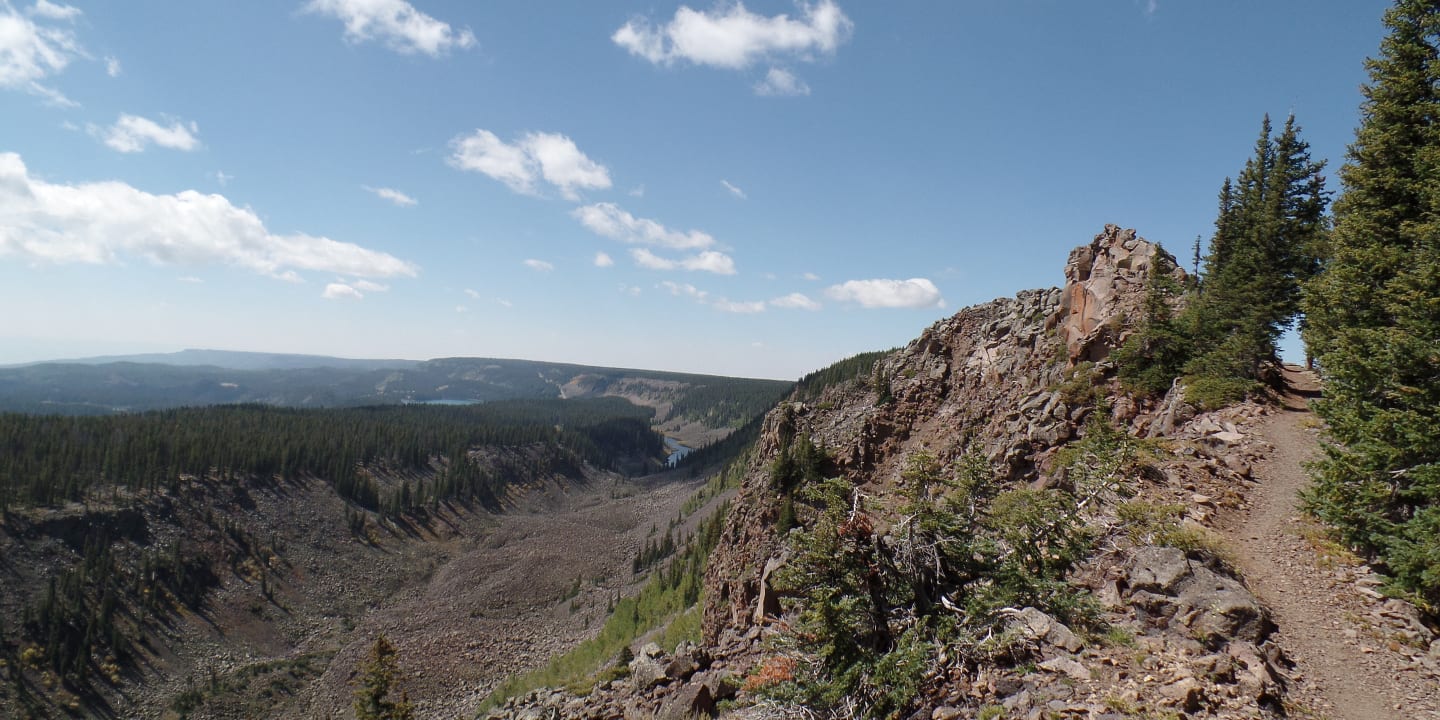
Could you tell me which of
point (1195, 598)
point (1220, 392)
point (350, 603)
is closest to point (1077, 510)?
point (1195, 598)

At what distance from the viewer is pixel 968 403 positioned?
4328 cm

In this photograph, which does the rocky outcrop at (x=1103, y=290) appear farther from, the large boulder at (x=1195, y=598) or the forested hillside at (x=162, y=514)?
the forested hillside at (x=162, y=514)

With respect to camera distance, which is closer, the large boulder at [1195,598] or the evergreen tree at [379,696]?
the large boulder at [1195,598]

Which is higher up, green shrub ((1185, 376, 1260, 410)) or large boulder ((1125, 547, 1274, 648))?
green shrub ((1185, 376, 1260, 410))

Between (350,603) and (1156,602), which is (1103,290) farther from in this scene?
Answer: (350,603)

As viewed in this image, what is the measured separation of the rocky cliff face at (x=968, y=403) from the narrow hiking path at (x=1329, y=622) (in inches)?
456

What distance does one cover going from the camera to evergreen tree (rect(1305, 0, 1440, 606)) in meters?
13.3

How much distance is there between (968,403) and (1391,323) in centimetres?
2702

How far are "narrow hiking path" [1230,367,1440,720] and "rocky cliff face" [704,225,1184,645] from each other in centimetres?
1158

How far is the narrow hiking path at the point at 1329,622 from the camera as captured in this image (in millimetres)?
11039

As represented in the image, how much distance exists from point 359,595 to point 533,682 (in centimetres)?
5155

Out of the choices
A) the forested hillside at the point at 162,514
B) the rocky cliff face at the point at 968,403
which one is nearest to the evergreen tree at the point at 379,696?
the rocky cliff face at the point at 968,403

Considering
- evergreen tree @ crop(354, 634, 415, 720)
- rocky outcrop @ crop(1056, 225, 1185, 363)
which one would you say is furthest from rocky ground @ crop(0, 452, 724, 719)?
rocky outcrop @ crop(1056, 225, 1185, 363)

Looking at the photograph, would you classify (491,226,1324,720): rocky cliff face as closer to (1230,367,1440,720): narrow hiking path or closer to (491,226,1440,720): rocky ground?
(491,226,1440,720): rocky ground
